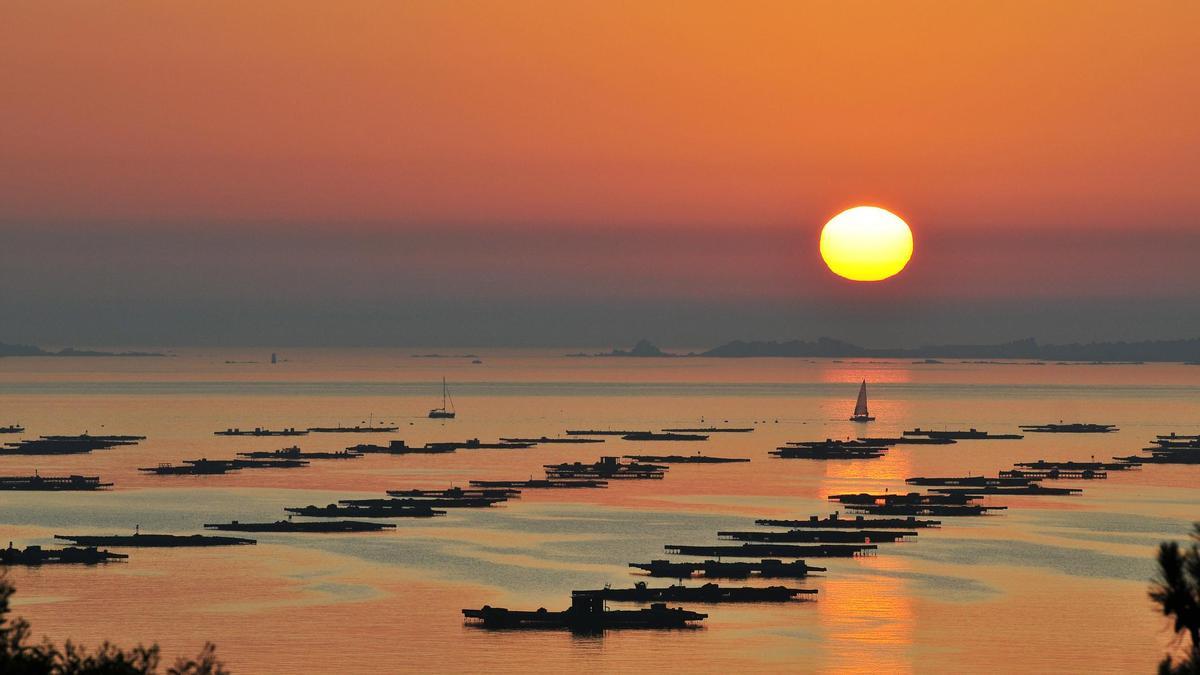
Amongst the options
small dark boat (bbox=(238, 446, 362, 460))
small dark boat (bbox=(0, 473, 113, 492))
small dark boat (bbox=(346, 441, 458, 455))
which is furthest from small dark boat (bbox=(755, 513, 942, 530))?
small dark boat (bbox=(346, 441, 458, 455))

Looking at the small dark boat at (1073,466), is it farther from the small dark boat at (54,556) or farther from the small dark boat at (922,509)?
the small dark boat at (54,556)

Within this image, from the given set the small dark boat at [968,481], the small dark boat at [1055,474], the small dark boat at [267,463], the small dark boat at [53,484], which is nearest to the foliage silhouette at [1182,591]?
the small dark boat at [968,481]

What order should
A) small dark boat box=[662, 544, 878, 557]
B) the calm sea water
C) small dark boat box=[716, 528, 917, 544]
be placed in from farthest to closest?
small dark boat box=[716, 528, 917, 544], small dark boat box=[662, 544, 878, 557], the calm sea water

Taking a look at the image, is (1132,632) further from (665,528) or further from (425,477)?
(425,477)

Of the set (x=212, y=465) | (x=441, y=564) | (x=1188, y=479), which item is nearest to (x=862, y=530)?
(x=441, y=564)

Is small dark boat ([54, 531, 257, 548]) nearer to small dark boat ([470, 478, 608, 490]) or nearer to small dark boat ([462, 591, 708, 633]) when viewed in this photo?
small dark boat ([462, 591, 708, 633])
